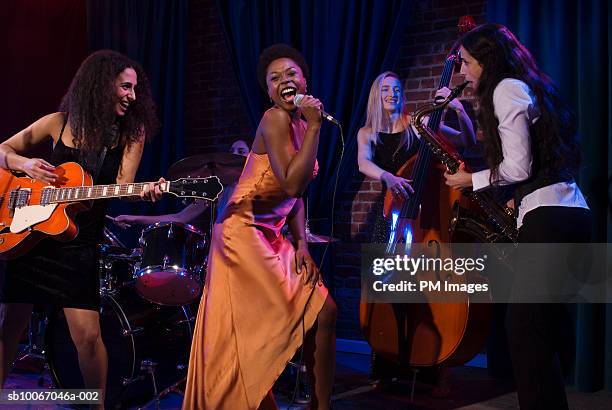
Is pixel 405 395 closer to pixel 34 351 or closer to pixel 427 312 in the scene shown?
pixel 427 312

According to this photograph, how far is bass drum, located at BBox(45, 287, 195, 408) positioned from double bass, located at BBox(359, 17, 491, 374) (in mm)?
1169

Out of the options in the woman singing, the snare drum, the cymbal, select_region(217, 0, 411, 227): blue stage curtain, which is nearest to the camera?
the woman singing

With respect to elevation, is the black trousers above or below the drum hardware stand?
above

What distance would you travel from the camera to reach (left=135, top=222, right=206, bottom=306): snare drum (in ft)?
12.7

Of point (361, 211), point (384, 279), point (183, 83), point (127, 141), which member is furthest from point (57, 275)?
point (183, 83)

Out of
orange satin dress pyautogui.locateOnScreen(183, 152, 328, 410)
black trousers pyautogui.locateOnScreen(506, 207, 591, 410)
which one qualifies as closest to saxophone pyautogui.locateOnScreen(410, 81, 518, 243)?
black trousers pyautogui.locateOnScreen(506, 207, 591, 410)

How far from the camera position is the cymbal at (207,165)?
4.16 m

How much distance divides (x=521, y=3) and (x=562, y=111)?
2311 mm

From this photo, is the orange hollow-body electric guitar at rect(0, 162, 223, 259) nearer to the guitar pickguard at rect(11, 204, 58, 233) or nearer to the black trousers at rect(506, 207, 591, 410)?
the guitar pickguard at rect(11, 204, 58, 233)

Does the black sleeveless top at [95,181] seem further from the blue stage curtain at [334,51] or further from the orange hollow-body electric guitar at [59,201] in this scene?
the blue stage curtain at [334,51]

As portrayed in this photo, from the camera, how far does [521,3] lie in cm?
476

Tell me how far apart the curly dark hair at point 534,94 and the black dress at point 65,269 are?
65.5 inches

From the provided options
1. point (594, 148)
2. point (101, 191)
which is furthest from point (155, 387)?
point (594, 148)

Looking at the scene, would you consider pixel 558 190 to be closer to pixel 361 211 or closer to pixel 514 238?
pixel 514 238
